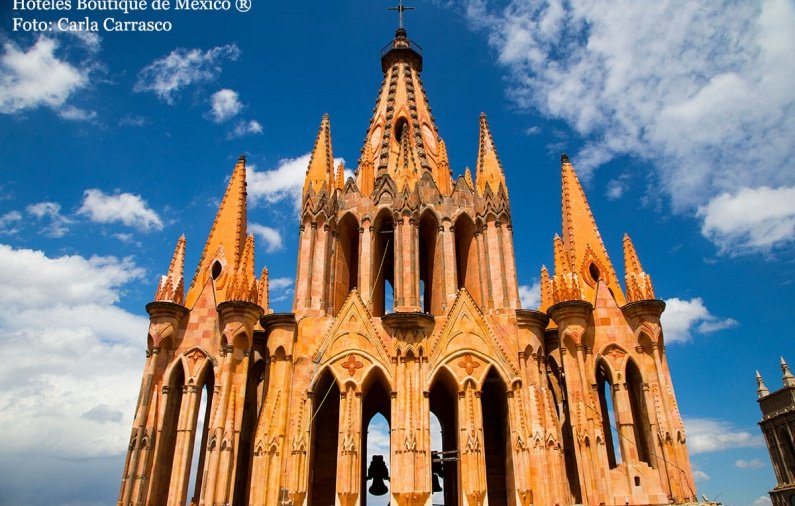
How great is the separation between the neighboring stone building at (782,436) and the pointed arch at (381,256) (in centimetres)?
3804

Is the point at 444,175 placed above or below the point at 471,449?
above

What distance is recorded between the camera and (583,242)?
2911 centimetres

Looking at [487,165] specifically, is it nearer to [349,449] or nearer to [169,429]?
[349,449]

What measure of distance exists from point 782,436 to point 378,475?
127 feet

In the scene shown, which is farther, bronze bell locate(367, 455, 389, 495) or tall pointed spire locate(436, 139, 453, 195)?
tall pointed spire locate(436, 139, 453, 195)

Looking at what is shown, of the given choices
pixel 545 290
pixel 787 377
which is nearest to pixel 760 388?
pixel 787 377

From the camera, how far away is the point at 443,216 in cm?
2844

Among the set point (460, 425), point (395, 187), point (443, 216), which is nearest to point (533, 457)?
point (460, 425)

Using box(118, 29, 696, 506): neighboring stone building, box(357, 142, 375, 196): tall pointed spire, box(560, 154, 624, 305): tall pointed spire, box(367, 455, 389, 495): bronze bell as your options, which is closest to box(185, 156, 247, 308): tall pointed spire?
box(118, 29, 696, 506): neighboring stone building

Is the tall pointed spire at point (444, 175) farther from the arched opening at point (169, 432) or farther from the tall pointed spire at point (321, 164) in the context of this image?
the arched opening at point (169, 432)

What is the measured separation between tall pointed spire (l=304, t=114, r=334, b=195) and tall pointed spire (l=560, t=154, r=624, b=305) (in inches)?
458

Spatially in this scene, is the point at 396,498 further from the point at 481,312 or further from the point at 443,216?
the point at 443,216

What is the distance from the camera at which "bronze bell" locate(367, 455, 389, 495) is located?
2895 centimetres

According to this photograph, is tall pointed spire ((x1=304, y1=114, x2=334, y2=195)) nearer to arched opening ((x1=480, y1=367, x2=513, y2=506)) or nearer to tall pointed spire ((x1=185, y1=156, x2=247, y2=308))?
tall pointed spire ((x1=185, y1=156, x2=247, y2=308))
